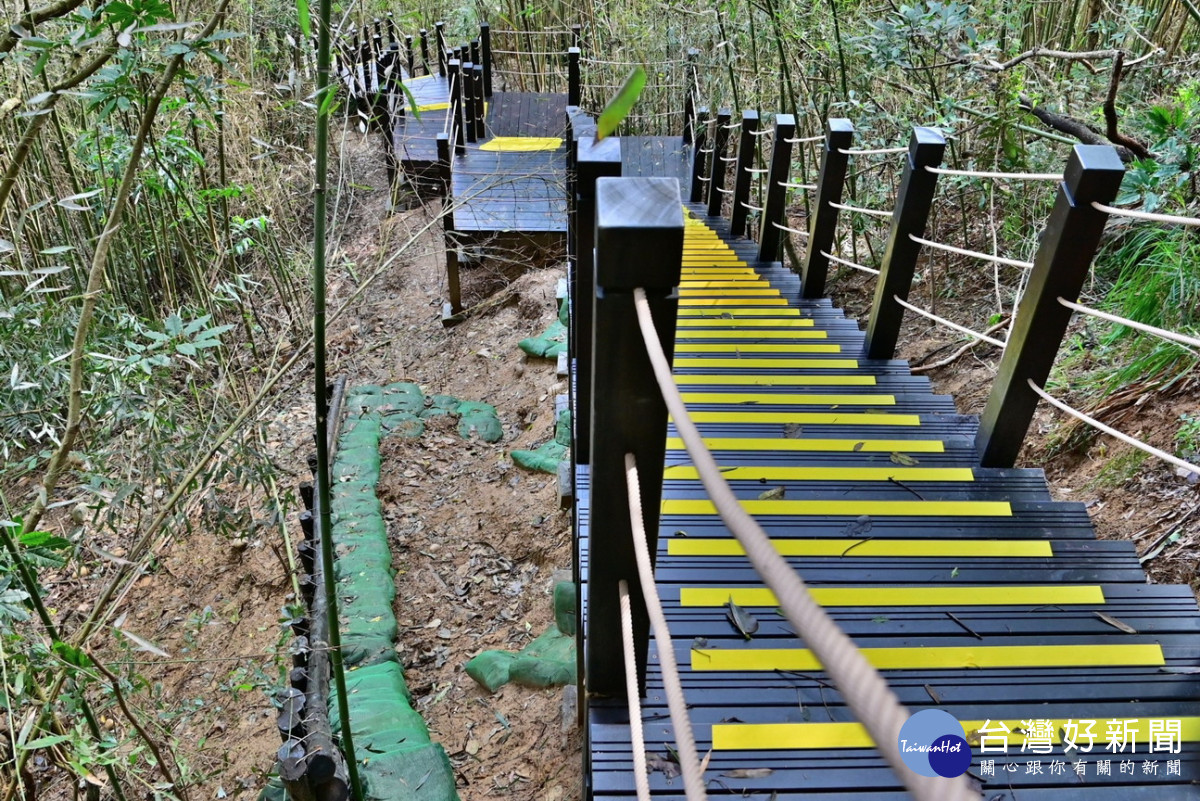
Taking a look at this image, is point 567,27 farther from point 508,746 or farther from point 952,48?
point 508,746

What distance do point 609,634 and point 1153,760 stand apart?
3.02 ft

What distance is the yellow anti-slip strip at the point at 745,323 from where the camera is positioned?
11.2 ft

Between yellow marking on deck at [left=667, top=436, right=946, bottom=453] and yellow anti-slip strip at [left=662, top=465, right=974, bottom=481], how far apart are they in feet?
0.45

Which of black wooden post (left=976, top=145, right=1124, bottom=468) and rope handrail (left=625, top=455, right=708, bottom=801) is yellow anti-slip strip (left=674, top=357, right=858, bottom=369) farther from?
rope handrail (left=625, top=455, right=708, bottom=801)

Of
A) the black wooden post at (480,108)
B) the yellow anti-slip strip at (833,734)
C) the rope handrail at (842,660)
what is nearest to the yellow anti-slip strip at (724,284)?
the yellow anti-slip strip at (833,734)

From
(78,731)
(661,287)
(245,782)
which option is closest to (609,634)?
(661,287)

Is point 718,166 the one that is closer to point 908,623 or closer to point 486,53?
point 486,53

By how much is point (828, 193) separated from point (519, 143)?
20.0 feet

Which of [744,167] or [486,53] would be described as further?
[486,53]

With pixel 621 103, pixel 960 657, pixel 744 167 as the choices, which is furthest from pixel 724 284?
pixel 621 103

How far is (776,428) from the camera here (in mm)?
2457

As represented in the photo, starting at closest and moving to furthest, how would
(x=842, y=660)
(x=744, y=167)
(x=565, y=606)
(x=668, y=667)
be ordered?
(x=842, y=660) < (x=668, y=667) < (x=565, y=606) < (x=744, y=167)

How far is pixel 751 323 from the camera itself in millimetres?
3486

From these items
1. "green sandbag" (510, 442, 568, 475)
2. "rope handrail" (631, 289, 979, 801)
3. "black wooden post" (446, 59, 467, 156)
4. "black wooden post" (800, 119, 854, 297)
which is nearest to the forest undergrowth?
"black wooden post" (800, 119, 854, 297)
